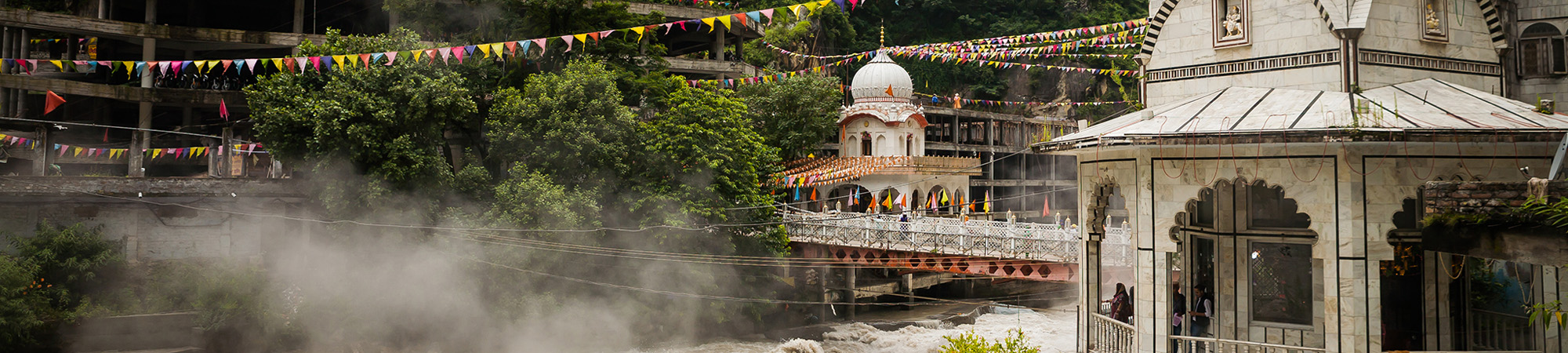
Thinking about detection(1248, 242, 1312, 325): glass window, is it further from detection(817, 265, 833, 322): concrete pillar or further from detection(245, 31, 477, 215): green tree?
detection(817, 265, 833, 322): concrete pillar

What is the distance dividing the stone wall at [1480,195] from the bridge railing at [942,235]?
13.7 m

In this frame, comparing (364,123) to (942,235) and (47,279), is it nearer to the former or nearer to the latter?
(47,279)

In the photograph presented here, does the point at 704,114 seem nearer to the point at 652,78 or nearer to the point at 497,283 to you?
the point at 652,78

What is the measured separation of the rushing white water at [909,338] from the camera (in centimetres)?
2844

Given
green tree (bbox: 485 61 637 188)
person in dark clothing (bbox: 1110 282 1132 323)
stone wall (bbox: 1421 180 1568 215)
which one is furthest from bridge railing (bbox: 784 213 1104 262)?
stone wall (bbox: 1421 180 1568 215)

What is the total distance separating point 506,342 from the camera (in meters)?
26.5

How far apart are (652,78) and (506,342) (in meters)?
10.0

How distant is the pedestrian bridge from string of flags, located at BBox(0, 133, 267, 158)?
18.7m

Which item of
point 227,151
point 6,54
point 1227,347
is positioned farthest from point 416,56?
point 1227,347

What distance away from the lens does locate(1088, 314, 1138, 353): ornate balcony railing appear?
14586 mm

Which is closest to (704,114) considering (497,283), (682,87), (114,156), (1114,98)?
(682,87)

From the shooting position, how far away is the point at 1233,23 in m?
14.6

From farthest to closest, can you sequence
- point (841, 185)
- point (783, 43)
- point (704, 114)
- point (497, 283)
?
point (783, 43), point (841, 185), point (704, 114), point (497, 283)

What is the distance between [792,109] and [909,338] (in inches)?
533
